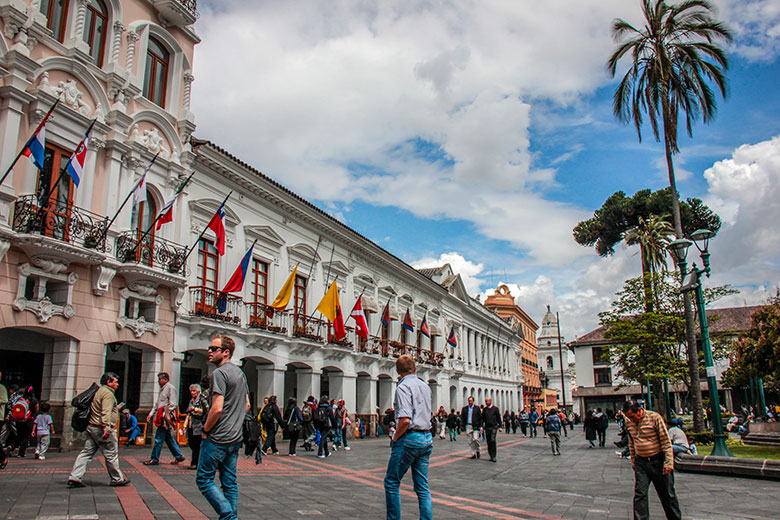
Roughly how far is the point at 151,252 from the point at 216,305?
11.0 ft

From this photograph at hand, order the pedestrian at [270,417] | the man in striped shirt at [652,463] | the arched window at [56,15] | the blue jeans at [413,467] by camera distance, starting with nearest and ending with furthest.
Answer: the blue jeans at [413,467] < the man in striped shirt at [652,463] < the arched window at [56,15] < the pedestrian at [270,417]

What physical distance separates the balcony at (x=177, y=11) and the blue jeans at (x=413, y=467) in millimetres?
16942

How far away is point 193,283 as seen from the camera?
19.3 meters

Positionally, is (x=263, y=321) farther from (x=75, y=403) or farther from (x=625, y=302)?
(x=625, y=302)

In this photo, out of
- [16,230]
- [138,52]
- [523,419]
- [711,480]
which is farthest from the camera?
[523,419]

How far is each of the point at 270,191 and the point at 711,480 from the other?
1724cm

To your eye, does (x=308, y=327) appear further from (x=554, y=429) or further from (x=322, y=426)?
(x=554, y=429)

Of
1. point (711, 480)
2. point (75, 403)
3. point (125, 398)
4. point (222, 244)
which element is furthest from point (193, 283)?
point (711, 480)

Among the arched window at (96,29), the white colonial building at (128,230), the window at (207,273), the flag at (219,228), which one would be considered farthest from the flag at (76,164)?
the window at (207,273)

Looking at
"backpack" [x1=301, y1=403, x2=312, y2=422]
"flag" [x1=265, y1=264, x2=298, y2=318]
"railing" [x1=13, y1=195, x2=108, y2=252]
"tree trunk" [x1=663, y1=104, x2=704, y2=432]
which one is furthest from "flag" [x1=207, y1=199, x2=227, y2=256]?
"tree trunk" [x1=663, y1=104, x2=704, y2=432]

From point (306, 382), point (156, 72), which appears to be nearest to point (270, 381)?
point (306, 382)

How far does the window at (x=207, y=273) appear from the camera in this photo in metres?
19.3

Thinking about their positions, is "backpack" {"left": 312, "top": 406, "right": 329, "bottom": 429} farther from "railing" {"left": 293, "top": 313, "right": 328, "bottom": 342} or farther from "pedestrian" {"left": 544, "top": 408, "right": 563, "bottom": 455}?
"pedestrian" {"left": 544, "top": 408, "right": 563, "bottom": 455}

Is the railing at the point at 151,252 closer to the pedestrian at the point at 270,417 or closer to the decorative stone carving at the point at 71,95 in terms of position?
the decorative stone carving at the point at 71,95
